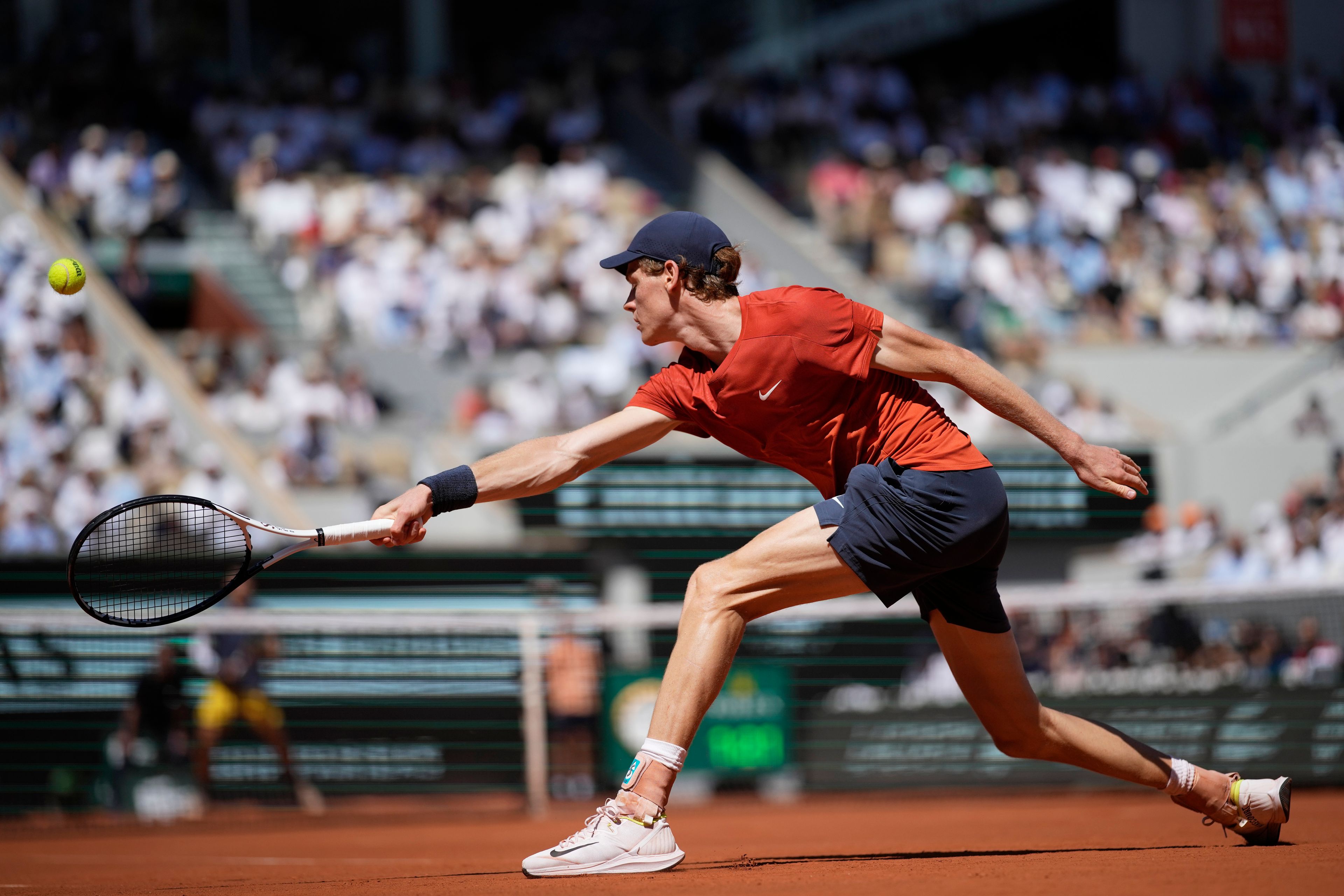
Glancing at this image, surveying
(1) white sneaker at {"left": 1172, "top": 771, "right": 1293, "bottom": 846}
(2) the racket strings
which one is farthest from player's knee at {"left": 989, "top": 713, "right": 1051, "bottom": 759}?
(2) the racket strings

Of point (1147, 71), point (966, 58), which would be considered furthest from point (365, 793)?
point (966, 58)

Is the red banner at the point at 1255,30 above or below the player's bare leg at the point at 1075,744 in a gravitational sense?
above

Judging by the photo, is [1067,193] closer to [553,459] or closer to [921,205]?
[921,205]

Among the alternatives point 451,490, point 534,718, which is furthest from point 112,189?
point 451,490

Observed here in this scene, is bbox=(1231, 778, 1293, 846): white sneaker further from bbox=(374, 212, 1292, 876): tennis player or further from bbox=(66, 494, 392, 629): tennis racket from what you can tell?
bbox=(66, 494, 392, 629): tennis racket

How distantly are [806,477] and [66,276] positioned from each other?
331 cm

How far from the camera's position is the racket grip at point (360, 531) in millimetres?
4602

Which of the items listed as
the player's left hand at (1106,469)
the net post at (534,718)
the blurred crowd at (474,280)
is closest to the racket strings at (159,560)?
the player's left hand at (1106,469)

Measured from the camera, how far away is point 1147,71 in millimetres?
22453

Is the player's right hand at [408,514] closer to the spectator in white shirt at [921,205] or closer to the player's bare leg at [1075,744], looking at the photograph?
the player's bare leg at [1075,744]

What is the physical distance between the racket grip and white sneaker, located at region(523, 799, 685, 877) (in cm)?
103

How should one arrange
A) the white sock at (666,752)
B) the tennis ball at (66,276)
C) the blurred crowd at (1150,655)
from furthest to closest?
the blurred crowd at (1150,655), the tennis ball at (66,276), the white sock at (666,752)

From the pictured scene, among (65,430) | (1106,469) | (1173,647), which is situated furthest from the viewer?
(65,430)

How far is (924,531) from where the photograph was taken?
461cm
